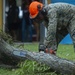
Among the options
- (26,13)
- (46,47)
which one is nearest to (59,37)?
(46,47)

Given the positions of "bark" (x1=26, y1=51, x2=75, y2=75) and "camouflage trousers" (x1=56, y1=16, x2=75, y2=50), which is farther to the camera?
"camouflage trousers" (x1=56, y1=16, x2=75, y2=50)

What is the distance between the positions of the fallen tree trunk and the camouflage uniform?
13.9 inches

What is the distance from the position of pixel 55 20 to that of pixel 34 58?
0.77 metres

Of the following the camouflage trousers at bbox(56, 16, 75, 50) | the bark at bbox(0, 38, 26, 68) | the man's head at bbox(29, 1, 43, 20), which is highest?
the man's head at bbox(29, 1, 43, 20)

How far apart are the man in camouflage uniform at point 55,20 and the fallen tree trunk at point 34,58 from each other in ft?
0.97

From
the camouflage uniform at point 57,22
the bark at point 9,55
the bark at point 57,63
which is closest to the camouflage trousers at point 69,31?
the camouflage uniform at point 57,22

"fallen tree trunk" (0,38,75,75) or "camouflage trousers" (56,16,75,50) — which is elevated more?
"camouflage trousers" (56,16,75,50)

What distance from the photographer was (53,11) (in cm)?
778

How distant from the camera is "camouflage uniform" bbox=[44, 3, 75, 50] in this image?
25.0ft

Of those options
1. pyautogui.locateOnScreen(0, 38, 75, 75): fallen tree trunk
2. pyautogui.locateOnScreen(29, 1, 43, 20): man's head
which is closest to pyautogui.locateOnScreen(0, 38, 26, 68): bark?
pyautogui.locateOnScreen(0, 38, 75, 75): fallen tree trunk

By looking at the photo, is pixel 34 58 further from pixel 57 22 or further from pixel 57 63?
pixel 57 22

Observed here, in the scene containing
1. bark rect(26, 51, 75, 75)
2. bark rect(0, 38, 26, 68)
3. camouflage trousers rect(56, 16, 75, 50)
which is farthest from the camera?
bark rect(0, 38, 26, 68)

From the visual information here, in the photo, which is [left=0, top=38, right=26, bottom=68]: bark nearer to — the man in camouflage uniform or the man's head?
the man in camouflage uniform

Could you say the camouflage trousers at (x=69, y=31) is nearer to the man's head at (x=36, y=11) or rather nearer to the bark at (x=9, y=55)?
the man's head at (x=36, y=11)
